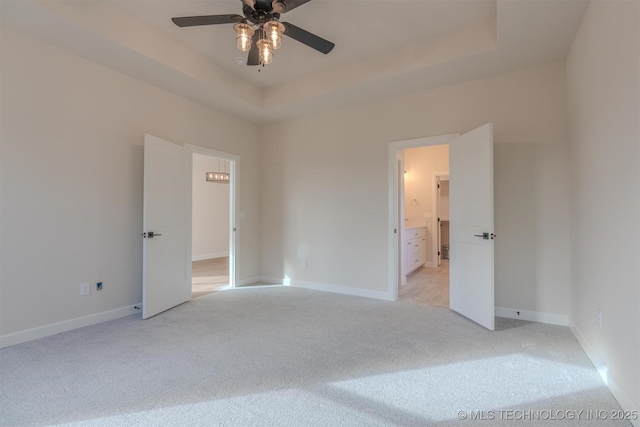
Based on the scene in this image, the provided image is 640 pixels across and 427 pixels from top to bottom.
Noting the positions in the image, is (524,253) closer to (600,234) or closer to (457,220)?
(457,220)

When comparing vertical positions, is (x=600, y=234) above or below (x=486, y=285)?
above

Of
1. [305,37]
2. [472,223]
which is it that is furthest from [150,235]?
[472,223]

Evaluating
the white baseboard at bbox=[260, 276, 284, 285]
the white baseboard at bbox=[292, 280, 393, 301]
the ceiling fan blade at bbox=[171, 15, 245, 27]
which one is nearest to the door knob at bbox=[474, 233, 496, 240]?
the white baseboard at bbox=[292, 280, 393, 301]

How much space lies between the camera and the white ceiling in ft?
8.22

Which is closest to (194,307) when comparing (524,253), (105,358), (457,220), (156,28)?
(105,358)

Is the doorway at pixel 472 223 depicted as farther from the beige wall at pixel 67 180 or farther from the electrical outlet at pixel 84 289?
the electrical outlet at pixel 84 289

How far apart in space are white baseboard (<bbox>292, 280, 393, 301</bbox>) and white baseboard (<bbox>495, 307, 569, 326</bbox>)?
1274 millimetres

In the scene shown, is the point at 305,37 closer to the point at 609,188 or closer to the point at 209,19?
the point at 209,19

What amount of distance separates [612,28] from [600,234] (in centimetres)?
135

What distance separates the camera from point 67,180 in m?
2.93

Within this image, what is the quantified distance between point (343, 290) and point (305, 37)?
3.24 m

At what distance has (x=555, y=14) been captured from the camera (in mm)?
2383

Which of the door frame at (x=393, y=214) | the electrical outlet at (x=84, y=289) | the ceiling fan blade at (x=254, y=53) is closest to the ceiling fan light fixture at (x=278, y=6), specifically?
the ceiling fan blade at (x=254, y=53)

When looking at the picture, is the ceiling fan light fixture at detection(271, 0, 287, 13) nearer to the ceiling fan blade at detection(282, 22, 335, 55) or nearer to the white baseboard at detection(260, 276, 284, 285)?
the ceiling fan blade at detection(282, 22, 335, 55)
